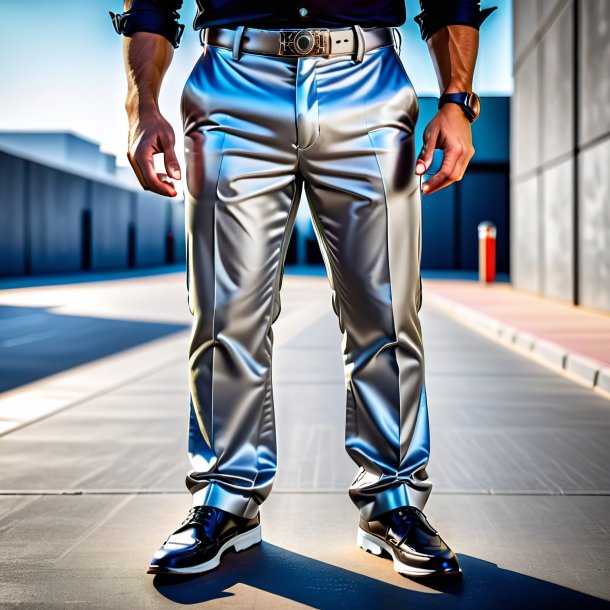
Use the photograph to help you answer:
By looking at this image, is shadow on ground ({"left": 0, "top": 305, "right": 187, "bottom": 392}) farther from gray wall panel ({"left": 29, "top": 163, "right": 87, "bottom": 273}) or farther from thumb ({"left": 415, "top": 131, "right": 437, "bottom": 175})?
gray wall panel ({"left": 29, "top": 163, "right": 87, "bottom": 273})

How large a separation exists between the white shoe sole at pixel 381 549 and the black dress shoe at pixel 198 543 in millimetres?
344

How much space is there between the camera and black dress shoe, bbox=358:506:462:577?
7.29 ft

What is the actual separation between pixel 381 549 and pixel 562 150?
11096 millimetres

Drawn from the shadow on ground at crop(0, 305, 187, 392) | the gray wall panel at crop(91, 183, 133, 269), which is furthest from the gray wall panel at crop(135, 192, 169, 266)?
the shadow on ground at crop(0, 305, 187, 392)

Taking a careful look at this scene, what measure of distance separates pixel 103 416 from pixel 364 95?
2.89 meters

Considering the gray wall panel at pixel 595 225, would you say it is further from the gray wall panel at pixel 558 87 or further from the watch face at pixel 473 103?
the watch face at pixel 473 103

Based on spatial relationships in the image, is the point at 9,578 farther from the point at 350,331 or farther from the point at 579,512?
the point at 579,512

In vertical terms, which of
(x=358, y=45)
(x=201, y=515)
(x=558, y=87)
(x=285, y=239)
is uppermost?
(x=558, y=87)

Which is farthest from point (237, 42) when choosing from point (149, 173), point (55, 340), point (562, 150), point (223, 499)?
point (562, 150)

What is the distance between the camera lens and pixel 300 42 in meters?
2.32

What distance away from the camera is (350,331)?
243cm

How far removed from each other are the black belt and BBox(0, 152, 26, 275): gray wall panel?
2199cm

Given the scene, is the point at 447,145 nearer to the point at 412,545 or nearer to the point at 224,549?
the point at 412,545

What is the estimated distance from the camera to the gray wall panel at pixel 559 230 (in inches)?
476
